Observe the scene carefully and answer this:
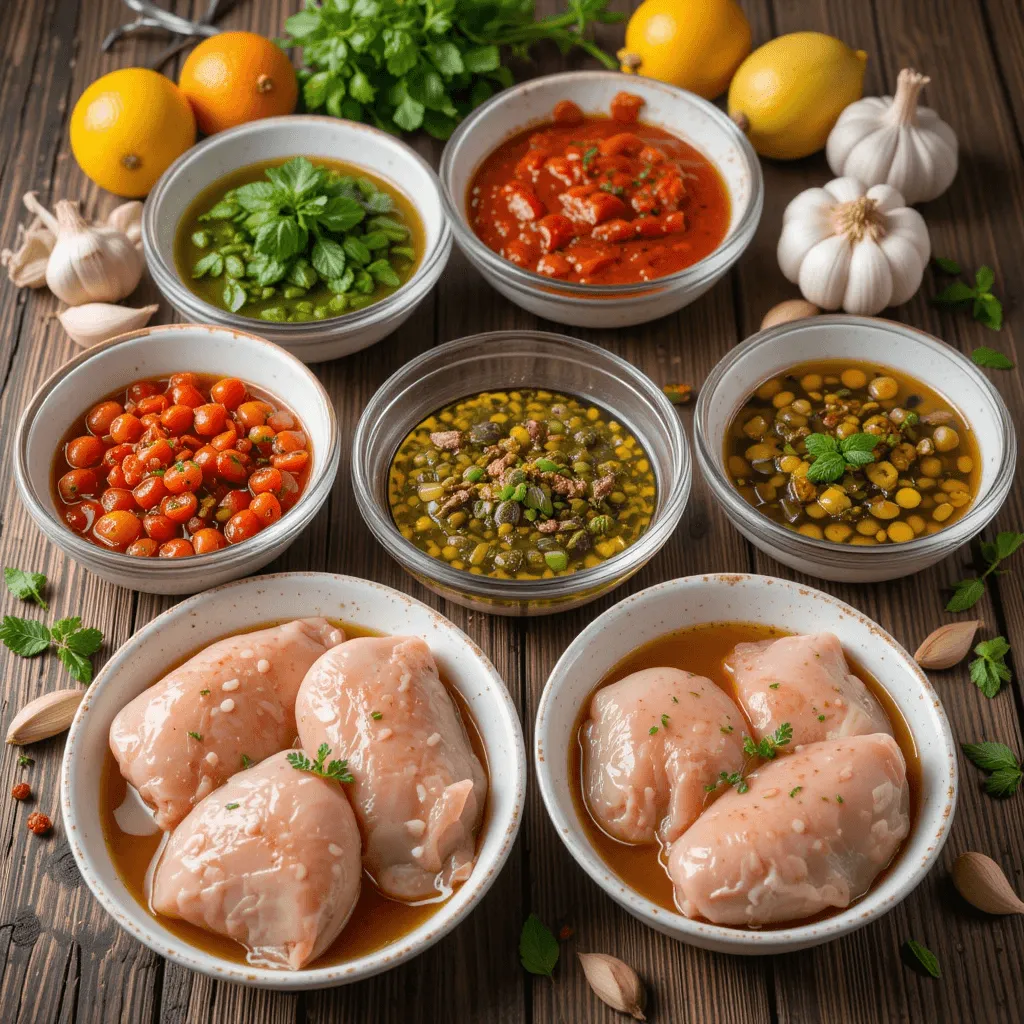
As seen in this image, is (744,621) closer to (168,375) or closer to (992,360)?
(992,360)

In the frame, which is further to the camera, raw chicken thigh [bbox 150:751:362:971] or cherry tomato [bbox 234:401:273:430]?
cherry tomato [bbox 234:401:273:430]

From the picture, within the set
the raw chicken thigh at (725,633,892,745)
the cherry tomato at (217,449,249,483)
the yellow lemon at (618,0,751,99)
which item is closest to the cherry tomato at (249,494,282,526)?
the cherry tomato at (217,449,249,483)

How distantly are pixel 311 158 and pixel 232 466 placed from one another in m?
1.50

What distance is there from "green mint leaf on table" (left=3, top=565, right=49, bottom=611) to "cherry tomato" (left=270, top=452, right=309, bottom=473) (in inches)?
32.0

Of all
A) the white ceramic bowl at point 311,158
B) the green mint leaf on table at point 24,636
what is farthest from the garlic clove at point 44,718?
the white ceramic bowl at point 311,158

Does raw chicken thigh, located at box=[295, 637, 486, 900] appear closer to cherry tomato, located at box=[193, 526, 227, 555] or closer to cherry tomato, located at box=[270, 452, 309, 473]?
cherry tomato, located at box=[193, 526, 227, 555]

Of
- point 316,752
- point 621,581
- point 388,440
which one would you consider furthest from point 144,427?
point 621,581

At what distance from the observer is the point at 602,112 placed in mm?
4258

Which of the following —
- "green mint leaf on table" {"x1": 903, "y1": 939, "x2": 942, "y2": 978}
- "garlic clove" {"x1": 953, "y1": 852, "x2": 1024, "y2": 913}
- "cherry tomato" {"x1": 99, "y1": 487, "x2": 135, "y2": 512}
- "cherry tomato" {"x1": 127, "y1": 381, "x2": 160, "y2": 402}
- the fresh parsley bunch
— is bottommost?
"green mint leaf on table" {"x1": 903, "y1": 939, "x2": 942, "y2": 978}

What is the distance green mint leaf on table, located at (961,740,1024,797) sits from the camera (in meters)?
3.01

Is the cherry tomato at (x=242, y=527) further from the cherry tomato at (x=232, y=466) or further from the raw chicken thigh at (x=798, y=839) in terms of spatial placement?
the raw chicken thigh at (x=798, y=839)

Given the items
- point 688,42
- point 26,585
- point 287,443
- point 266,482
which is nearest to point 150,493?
point 266,482

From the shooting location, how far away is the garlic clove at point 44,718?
119 inches

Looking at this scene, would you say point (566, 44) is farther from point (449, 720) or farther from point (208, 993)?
point (208, 993)
